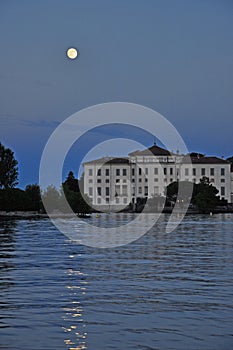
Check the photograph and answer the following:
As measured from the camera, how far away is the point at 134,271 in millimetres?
21203

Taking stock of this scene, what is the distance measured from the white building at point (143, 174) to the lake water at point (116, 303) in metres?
136

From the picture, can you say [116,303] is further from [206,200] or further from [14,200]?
[206,200]

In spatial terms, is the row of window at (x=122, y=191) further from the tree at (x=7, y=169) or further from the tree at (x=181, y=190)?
the tree at (x=7, y=169)

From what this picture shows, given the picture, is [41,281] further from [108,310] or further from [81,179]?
[81,179]

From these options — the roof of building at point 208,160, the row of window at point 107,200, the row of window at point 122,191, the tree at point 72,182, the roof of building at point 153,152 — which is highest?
the roof of building at point 153,152

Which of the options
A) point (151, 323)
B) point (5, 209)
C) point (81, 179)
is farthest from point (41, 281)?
point (81, 179)

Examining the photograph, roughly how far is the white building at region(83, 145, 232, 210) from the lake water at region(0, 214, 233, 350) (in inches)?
5361

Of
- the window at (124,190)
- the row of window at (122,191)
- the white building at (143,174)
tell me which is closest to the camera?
the white building at (143,174)

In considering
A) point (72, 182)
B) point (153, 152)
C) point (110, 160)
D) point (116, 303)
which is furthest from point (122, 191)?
point (116, 303)

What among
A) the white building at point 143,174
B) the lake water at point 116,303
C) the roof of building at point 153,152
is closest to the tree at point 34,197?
the white building at point 143,174

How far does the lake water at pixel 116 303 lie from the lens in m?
11.4

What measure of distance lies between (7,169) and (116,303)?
8528 centimetres

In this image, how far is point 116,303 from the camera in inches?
583

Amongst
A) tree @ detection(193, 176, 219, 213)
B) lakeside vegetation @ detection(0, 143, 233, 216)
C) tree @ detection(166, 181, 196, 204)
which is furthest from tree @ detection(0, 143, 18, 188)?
tree @ detection(166, 181, 196, 204)
